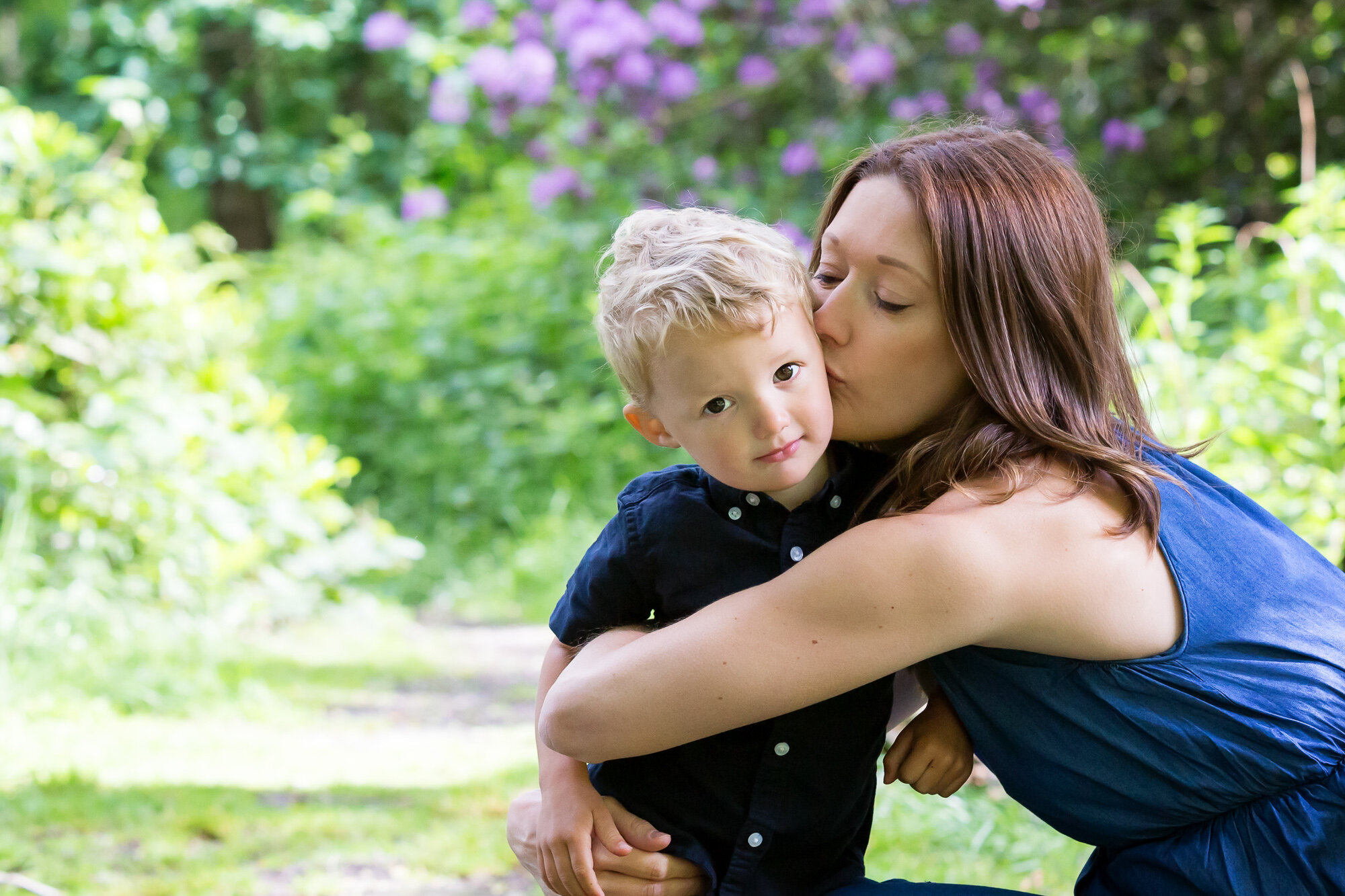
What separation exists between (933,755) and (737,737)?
275 millimetres

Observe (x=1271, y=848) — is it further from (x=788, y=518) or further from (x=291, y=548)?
(x=291, y=548)

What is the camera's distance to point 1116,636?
4.61 ft

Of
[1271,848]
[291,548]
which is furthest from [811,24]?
[1271,848]

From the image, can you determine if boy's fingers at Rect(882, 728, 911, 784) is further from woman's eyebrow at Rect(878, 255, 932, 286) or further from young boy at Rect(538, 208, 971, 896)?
woman's eyebrow at Rect(878, 255, 932, 286)

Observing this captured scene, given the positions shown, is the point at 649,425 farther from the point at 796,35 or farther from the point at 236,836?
the point at 796,35

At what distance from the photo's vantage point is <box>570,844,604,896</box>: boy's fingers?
158 cm

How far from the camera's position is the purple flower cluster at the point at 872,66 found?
5.22m

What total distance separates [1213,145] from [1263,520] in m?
4.09

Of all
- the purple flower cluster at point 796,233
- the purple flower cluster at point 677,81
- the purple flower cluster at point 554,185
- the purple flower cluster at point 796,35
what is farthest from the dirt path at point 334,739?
the purple flower cluster at point 796,35

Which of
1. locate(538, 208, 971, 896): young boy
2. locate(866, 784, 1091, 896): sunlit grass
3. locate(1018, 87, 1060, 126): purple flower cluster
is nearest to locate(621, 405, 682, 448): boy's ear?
locate(538, 208, 971, 896): young boy

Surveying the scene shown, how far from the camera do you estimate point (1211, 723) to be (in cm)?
141

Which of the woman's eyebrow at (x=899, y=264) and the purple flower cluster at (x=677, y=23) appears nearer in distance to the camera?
the woman's eyebrow at (x=899, y=264)

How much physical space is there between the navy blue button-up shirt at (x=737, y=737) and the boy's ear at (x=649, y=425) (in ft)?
0.25

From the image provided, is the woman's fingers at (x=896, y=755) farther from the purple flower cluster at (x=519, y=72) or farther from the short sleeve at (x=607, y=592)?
the purple flower cluster at (x=519, y=72)
